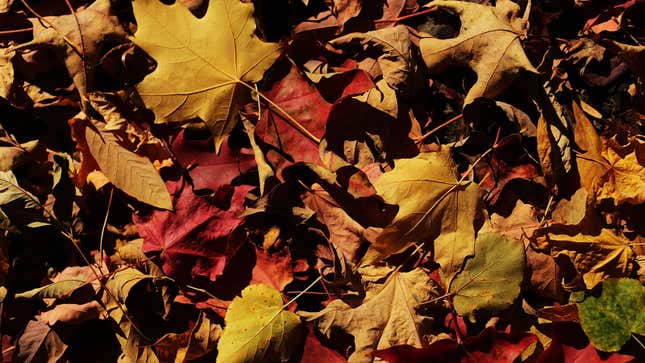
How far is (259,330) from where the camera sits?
3.48 ft

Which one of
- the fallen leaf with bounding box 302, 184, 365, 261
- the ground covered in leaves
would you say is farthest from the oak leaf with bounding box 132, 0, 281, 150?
the fallen leaf with bounding box 302, 184, 365, 261

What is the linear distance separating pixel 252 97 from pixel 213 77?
89 millimetres

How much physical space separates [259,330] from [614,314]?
67cm

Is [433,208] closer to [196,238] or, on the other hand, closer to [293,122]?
[293,122]

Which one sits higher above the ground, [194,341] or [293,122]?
[293,122]

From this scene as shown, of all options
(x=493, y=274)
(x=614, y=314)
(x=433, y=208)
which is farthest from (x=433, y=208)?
(x=614, y=314)

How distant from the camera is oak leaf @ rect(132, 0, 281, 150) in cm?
105

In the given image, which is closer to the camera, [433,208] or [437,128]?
[433,208]

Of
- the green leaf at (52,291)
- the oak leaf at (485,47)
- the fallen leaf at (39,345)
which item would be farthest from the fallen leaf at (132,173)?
the oak leaf at (485,47)

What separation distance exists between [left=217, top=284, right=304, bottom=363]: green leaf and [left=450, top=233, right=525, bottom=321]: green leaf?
13.7 inches

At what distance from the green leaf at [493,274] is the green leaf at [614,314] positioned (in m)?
0.14

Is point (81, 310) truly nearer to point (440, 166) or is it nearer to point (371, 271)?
point (371, 271)

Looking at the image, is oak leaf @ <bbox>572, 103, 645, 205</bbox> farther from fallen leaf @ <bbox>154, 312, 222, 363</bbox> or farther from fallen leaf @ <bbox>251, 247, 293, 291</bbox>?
fallen leaf @ <bbox>154, 312, 222, 363</bbox>

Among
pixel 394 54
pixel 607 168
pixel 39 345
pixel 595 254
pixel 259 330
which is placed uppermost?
pixel 394 54
